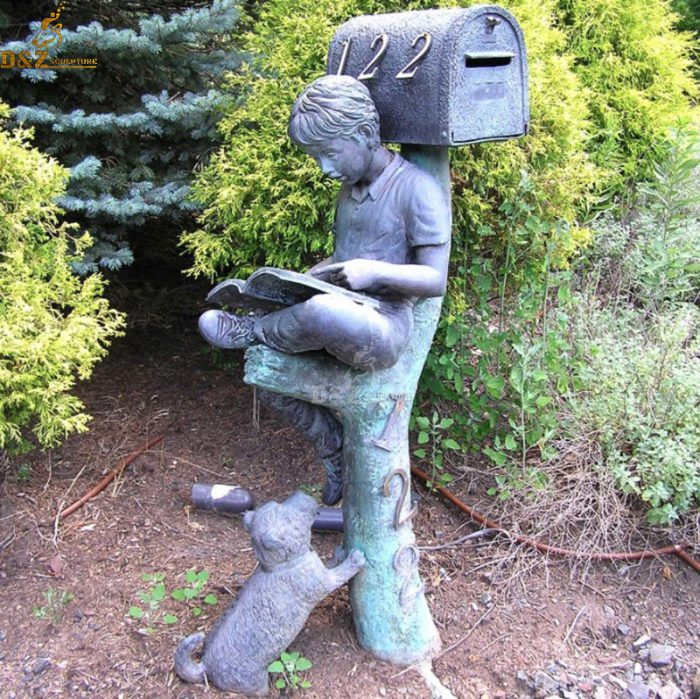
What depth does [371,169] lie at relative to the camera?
198 cm

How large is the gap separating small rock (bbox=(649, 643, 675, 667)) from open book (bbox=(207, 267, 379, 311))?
5.54ft

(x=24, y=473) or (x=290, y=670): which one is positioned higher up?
(x=290, y=670)

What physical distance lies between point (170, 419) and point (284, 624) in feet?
6.61

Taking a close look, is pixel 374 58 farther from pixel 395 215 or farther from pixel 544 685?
pixel 544 685

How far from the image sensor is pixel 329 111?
1.81m

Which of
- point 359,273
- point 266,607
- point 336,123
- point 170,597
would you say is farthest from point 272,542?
point 336,123

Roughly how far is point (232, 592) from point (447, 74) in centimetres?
199

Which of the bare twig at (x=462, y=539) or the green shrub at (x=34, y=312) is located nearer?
the green shrub at (x=34, y=312)

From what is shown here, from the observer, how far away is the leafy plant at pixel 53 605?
8.40 feet

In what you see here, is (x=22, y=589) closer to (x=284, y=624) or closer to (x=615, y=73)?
(x=284, y=624)

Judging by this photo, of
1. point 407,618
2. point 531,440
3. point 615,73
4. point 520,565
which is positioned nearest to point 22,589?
point 407,618

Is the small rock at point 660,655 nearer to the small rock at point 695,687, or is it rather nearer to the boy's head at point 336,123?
the small rock at point 695,687

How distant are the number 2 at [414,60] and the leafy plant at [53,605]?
2.21 meters

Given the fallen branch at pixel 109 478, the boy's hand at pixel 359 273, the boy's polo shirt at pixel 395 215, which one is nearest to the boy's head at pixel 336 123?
the boy's polo shirt at pixel 395 215
